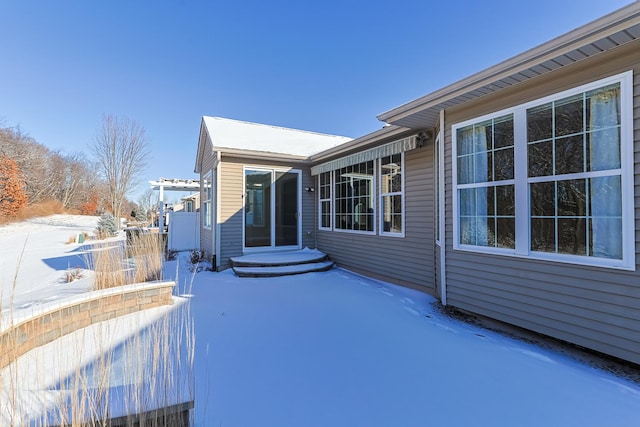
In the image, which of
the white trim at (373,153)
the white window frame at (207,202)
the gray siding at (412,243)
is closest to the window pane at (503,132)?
the gray siding at (412,243)

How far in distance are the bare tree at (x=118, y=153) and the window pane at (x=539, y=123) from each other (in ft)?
75.6

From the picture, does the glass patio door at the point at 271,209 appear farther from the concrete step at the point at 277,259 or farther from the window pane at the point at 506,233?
the window pane at the point at 506,233

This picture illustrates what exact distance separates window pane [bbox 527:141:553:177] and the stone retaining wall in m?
4.76

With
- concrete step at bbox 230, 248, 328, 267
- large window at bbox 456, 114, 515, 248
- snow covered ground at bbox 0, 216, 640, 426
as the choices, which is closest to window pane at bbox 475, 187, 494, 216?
large window at bbox 456, 114, 515, 248

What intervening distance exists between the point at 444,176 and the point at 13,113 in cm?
2680

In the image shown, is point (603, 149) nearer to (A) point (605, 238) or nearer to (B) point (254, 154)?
(A) point (605, 238)

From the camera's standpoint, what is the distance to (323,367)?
271 centimetres

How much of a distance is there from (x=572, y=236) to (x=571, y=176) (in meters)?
0.63

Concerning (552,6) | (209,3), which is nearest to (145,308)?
(209,3)

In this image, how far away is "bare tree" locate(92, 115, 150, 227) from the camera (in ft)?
64.2

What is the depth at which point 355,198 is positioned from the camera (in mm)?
6824

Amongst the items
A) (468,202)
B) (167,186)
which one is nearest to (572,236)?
(468,202)

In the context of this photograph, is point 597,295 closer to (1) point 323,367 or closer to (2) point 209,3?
(1) point 323,367

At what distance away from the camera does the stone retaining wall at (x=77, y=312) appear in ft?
9.22
